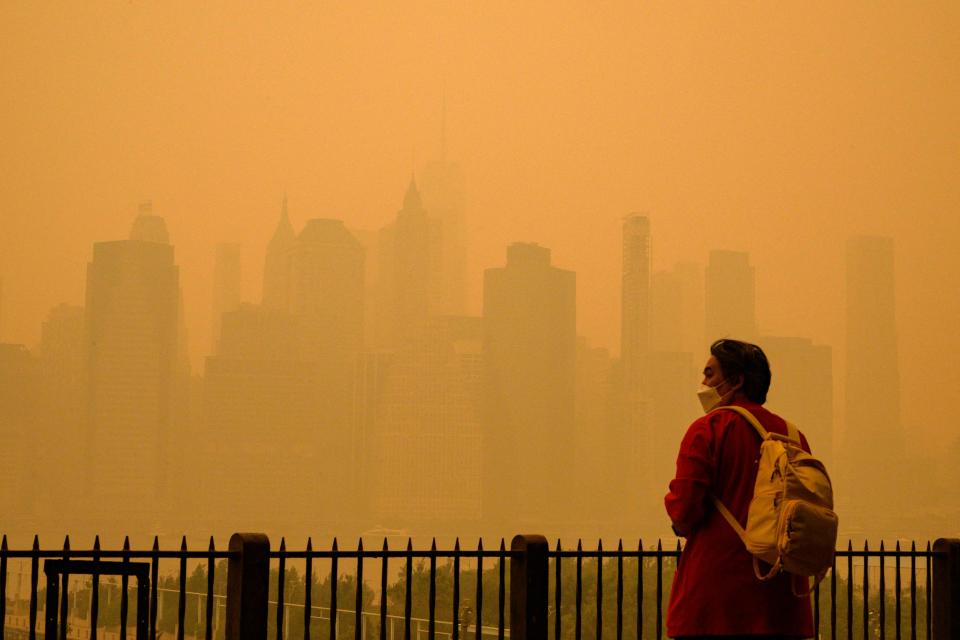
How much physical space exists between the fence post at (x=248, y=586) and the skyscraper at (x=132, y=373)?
365 feet

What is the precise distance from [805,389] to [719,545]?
388ft

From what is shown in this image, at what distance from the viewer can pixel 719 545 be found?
15.6 ft

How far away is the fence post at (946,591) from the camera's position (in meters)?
7.70

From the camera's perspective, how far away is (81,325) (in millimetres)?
128125

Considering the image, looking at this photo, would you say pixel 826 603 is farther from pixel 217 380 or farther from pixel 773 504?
pixel 217 380

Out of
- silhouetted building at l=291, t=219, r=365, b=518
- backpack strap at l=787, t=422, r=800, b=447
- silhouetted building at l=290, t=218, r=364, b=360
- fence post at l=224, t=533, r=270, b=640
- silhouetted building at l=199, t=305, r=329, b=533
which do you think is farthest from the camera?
silhouetted building at l=290, t=218, r=364, b=360

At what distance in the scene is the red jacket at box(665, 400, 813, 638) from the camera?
4715 millimetres

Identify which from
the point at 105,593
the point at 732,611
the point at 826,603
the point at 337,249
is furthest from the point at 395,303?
the point at 732,611

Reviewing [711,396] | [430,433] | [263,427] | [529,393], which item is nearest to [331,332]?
[263,427]

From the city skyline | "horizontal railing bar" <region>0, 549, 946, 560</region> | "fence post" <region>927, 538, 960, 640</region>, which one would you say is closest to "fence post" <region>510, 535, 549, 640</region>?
"horizontal railing bar" <region>0, 549, 946, 560</region>

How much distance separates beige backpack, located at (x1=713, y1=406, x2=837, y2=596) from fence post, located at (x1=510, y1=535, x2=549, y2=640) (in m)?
1.88

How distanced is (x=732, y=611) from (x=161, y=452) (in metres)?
123

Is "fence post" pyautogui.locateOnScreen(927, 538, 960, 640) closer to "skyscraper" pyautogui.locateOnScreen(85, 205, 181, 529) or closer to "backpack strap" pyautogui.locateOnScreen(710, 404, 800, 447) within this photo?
"backpack strap" pyautogui.locateOnScreen(710, 404, 800, 447)

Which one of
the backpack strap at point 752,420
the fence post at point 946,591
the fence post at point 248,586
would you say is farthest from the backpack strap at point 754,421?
the fence post at point 946,591
